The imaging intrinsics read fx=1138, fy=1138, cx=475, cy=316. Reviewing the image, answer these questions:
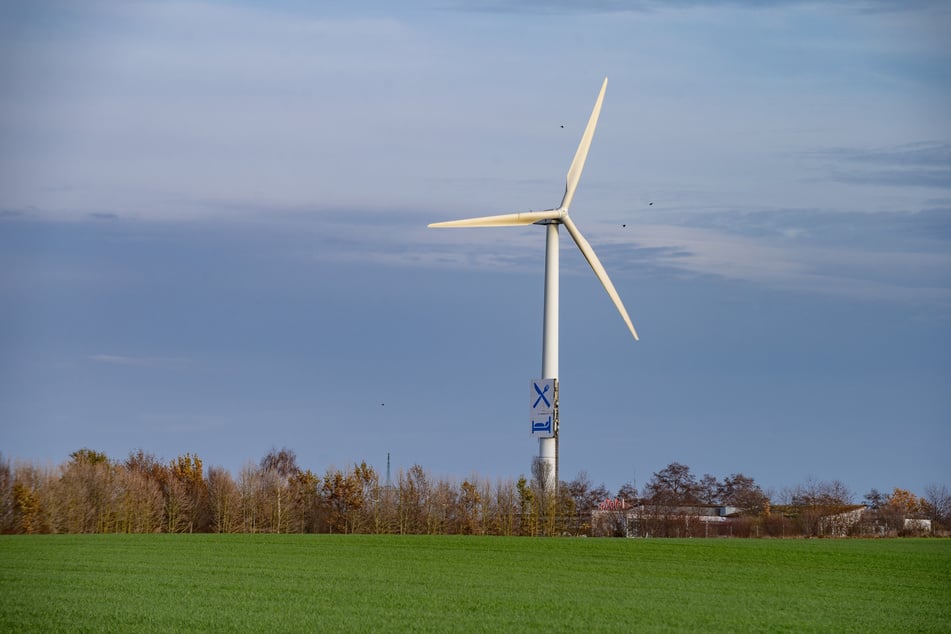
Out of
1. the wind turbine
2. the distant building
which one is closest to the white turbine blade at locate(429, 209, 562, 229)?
the wind turbine

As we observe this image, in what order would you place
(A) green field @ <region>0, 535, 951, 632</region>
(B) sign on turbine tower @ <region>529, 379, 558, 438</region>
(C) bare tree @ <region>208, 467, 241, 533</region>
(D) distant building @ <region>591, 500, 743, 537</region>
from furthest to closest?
(D) distant building @ <region>591, 500, 743, 537</region> < (C) bare tree @ <region>208, 467, 241, 533</region> < (B) sign on turbine tower @ <region>529, 379, 558, 438</region> < (A) green field @ <region>0, 535, 951, 632</region>

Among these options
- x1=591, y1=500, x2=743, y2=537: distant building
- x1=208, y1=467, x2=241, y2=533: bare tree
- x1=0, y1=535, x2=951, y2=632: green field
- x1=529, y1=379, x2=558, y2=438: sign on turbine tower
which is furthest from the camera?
x1=591, y1=500, x2=743, y2=537: distant building

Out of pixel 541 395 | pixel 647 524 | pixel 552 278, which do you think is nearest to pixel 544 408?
pixel 541 395

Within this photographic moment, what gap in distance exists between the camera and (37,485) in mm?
54969

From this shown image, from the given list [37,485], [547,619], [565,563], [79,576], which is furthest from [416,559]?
[37,485]

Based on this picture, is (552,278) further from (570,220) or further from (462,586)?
(462,586)

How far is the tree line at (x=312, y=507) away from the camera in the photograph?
5581 cm

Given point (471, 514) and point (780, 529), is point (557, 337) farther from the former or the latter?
point (780, 529)

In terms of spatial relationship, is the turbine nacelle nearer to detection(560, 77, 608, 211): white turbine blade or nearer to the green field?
detection(560, 77, 608, 211): white turbine blade

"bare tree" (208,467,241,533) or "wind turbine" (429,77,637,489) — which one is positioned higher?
"wind turbine" (429,77,637,489)

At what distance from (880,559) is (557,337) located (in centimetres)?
2002

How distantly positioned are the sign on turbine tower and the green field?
9.13 meters

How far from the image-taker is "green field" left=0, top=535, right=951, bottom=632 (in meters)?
22.8

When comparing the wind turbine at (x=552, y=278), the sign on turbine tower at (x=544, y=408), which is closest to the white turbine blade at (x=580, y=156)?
the wind turbine at (x=552, y=278)
